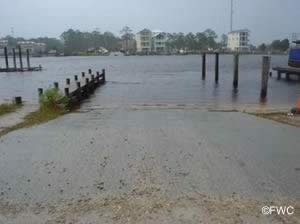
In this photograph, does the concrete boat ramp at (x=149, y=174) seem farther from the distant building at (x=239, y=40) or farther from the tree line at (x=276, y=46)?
the distant building at (x=239, y=40)

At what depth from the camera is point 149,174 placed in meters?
6.22

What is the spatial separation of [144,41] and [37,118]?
176376 millimetres

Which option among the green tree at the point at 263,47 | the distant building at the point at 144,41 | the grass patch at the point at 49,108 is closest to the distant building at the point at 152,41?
the distant building at the point at 144,41

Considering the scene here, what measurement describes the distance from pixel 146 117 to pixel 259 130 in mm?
4349

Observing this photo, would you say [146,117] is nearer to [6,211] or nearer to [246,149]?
[246,149]

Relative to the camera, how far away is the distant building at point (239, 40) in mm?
179812

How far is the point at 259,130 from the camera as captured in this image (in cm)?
1008

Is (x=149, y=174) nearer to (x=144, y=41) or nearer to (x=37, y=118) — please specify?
(x=37, y=118)

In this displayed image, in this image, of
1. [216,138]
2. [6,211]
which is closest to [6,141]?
[6,211]

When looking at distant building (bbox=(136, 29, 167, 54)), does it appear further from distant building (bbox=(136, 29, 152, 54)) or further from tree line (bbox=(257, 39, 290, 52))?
tree line (bbox=(257, 39, 290, 52))

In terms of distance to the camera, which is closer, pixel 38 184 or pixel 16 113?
pixel 38 184

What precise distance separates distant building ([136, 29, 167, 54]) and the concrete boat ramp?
17475cm

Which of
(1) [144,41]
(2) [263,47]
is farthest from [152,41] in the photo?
(2) [263,47]

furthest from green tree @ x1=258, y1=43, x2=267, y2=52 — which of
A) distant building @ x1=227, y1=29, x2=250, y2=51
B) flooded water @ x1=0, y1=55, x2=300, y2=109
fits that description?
flooded water @ x1=0, y1=55, x2=300, y2=109
